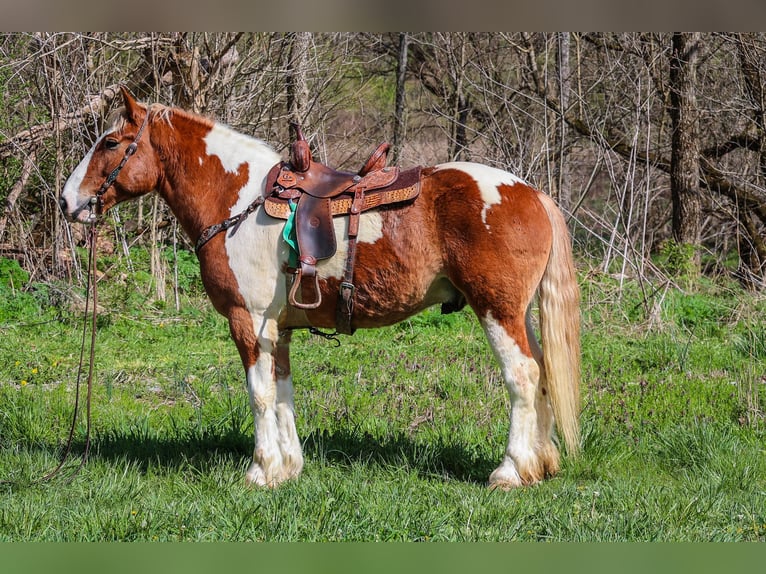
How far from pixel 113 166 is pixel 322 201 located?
1379mm

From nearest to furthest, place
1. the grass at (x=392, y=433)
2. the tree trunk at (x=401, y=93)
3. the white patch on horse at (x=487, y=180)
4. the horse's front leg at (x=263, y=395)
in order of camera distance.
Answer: the grass at (x=392, y=433), the white patch on horse at (x=487, y=180), the horse's front leg at (x=263, y=395), the tree trunk at (x=401, y=93)

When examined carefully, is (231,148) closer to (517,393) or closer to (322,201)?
(322,201)

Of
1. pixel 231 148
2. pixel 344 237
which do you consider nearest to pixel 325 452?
pixel 344 237

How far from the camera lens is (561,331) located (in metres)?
4.80

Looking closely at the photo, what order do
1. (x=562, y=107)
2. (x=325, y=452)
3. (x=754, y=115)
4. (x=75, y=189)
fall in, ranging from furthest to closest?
(x=754, y=115), (x=562, y=107), (x=325, y=452), (x=75, y=189)

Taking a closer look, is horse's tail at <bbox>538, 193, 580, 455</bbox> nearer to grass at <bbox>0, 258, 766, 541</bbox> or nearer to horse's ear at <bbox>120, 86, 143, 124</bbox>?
grass at <bbox>0, 258, 766, 541</bbox>

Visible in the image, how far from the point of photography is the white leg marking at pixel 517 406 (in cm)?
464

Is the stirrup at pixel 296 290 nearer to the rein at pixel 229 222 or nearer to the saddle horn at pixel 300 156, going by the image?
the rein at pixel 229 222

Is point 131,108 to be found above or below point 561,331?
above

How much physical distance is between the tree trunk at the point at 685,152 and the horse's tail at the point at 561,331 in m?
6.29

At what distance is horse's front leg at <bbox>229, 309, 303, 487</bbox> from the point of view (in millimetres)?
4824

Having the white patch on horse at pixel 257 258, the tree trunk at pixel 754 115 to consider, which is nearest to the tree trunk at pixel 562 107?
the tree trunk at pixel 754 115

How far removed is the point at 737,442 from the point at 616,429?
0.79 m

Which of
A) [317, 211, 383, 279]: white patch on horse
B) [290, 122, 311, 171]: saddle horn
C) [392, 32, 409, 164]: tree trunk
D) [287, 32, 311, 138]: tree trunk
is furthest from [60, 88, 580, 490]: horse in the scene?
[392, 32, 409, 164]: tree trunk
